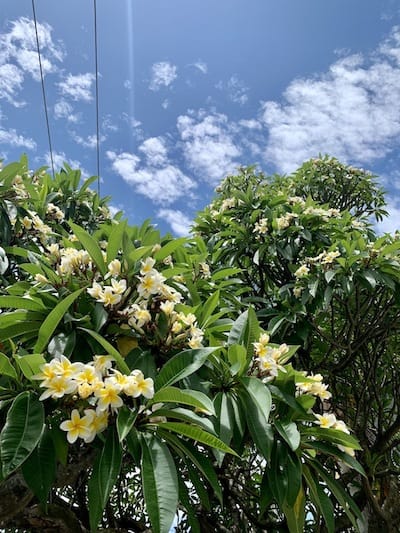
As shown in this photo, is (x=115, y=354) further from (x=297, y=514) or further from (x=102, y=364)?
(x=297, y=514)

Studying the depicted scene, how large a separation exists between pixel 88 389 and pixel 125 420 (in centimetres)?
11

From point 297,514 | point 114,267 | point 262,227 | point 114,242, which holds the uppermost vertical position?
point 262,227

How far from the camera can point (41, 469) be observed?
946mm

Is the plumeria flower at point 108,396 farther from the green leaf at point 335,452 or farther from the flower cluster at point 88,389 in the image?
the green leaf at point 335,452

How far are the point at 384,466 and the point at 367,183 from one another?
3205mm

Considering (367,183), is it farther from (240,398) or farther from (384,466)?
(240,398)

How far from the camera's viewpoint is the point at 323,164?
4.91 m

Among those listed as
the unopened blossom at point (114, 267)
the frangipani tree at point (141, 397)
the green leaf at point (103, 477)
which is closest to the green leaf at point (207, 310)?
the frangipani tree at point (141, 397)

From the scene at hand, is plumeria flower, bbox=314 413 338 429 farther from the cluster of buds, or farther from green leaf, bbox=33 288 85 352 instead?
the cluster of buds

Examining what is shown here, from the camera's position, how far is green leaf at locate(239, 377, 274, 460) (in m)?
1.09

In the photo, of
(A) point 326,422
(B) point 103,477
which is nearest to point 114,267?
(B) point 103,477

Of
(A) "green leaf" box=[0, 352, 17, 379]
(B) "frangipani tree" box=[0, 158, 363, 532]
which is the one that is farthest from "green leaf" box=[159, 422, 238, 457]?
(A) "green leaf" box=[0, 352, 17, 379]

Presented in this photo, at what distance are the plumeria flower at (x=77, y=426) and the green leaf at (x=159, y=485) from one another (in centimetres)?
13

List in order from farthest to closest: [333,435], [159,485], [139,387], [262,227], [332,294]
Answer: [262,227] < [332,294] < [333,435] < [139,387] < [159,485]
